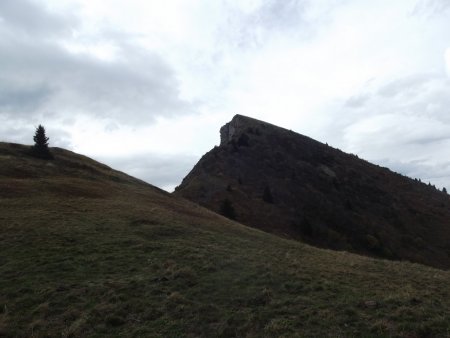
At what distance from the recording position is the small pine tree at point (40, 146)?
48531 mm

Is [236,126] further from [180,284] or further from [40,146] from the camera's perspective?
[180,284]

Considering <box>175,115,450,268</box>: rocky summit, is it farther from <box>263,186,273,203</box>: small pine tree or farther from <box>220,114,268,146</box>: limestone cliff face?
<box>220,114,268,146</box>: limestone cliff face

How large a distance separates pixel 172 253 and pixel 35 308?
7.89 metres

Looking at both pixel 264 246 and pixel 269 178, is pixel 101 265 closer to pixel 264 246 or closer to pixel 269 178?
pixel 264 246

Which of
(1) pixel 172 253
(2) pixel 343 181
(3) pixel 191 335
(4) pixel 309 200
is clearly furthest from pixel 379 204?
(3) pixel 191 335

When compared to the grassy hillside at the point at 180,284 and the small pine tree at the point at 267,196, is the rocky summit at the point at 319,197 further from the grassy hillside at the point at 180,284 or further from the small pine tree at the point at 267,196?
the grassy hillside at the point at 180,284

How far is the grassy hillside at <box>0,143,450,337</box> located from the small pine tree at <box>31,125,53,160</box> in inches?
790

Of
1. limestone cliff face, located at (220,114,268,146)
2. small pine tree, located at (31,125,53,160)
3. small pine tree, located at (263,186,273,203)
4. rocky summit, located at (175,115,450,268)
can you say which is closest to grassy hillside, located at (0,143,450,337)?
small pine tree, located at (31,125,53,160)

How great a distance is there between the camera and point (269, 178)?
76500 millimetres

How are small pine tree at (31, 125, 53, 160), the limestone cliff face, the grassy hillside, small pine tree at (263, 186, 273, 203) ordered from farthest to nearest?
1. the limestone cliff face
2. small pine tree at (263, 186, 273, 203)
3. small pine tree at (31, 125, 53, 160)
4. the grassy hillside

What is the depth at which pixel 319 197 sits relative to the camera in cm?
7250

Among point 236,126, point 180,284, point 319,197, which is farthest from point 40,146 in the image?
point 236,126

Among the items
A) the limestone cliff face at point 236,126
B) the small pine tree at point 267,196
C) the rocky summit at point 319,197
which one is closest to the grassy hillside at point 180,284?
the rocky summit at point 319,197

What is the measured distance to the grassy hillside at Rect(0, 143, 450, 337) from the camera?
13203 millimetres
